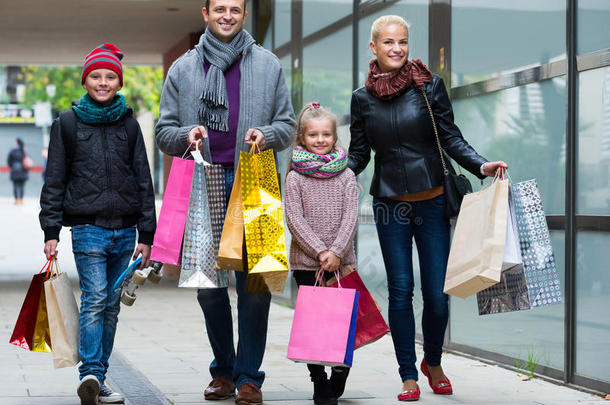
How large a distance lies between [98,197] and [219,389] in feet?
3.53

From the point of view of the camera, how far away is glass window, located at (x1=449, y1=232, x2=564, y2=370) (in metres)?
5.72

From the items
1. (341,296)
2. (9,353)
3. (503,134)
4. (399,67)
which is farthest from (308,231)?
(9,353)

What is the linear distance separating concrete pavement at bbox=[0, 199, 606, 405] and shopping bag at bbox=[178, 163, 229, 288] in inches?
29.1

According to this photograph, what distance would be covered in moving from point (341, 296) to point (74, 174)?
4.66ft

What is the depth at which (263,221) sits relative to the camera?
14.7ft

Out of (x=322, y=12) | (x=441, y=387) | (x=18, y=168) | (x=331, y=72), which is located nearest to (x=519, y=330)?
(x=441, y=387)

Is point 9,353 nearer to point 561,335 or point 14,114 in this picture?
point 561,335

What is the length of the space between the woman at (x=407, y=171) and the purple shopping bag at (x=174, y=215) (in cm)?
93

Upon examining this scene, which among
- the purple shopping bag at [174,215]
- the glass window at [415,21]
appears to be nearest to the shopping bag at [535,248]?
the purple shopping bag at [174,215]

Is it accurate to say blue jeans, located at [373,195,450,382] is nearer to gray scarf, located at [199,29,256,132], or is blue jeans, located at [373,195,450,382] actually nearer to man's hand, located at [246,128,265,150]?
man's hand, located at [246,128,265,150]

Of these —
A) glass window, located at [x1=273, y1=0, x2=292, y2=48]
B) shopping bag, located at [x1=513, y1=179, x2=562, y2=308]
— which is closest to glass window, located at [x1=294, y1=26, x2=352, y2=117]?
glass window, located at [x1=273, y1=0, x2=292, y2=48]

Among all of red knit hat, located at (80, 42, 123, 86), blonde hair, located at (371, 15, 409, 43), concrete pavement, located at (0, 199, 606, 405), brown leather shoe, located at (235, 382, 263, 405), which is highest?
blonde hair, located at (371, 15, 409, 43)

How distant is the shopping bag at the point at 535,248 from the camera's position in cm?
447

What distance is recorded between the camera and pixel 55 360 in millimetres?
4781
